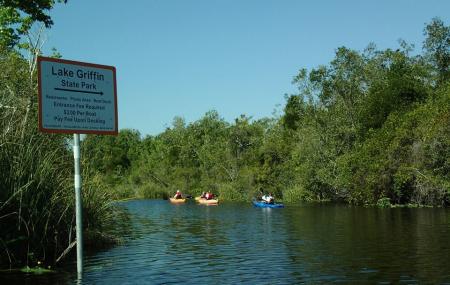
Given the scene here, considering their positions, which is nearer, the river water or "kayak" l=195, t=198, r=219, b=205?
the river water

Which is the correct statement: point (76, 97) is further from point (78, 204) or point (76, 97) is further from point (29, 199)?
point (29, 199)

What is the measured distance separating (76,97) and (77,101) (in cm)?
7

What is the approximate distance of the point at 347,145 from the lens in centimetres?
6319

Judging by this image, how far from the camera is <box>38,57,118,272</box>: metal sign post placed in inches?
340

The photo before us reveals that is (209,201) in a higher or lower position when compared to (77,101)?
lower

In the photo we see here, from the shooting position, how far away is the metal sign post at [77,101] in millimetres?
8648

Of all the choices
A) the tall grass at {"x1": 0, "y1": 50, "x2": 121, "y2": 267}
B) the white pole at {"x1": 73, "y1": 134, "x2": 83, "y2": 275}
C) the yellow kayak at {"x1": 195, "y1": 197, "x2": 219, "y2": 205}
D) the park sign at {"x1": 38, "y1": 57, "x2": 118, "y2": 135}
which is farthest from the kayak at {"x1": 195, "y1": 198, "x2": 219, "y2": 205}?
the white pole at {"x1": 73, "y1": 134, "x2": 83, "y2": 275}

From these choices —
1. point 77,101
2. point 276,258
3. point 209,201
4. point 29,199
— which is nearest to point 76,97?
point 77,101

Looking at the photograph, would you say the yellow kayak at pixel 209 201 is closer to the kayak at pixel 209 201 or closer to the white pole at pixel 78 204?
the kayak at pixel 209 201

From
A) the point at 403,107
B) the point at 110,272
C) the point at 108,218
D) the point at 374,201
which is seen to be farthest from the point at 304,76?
the point at 110,272

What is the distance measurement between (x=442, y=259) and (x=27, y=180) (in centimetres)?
1137

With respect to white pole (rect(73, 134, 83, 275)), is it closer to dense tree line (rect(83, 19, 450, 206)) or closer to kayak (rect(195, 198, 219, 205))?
dense tree line (rect(83, 19, 450, 206))

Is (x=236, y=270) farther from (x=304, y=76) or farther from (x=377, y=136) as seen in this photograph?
(x=304, y=76)

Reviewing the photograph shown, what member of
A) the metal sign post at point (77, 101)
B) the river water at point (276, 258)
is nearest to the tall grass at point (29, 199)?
the river water at point (276, 258)
